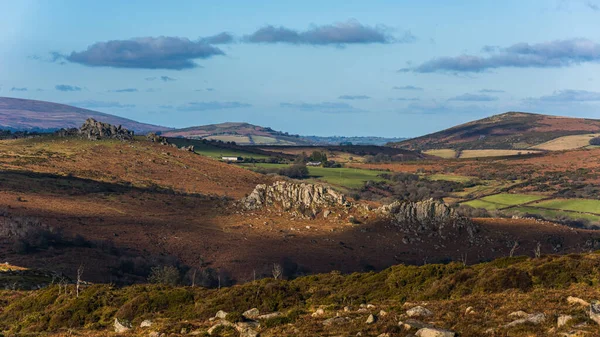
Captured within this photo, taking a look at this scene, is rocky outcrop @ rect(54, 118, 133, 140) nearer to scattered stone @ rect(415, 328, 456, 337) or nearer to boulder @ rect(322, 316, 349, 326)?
boulder @ rect(322, 316, 349, 326)

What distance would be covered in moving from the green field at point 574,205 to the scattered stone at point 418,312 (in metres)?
128

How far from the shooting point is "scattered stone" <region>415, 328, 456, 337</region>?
26.0m

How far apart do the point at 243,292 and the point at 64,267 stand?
34.7 m

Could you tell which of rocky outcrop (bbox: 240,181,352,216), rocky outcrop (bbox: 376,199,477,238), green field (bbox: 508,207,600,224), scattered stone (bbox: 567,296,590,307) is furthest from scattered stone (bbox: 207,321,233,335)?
green field (bbox: 508,207,600,224)

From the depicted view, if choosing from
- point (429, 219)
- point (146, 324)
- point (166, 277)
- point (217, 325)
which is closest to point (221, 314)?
point (146, 324)

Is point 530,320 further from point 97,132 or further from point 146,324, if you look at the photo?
point 97,132

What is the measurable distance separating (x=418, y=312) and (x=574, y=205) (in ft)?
448

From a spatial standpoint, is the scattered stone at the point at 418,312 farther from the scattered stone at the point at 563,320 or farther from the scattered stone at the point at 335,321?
the scattered stone at the point at 563,320

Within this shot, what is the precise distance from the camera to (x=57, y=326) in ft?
134

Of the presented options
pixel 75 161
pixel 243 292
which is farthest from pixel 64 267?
pixel 75 161

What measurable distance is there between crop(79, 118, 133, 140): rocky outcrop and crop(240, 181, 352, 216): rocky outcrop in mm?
64064

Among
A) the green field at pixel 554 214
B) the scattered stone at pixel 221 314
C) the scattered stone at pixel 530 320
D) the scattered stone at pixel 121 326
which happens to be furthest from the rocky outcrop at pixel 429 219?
the scattered stone at pixel 530 320

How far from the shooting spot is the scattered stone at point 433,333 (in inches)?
1024

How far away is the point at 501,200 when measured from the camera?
163 m
